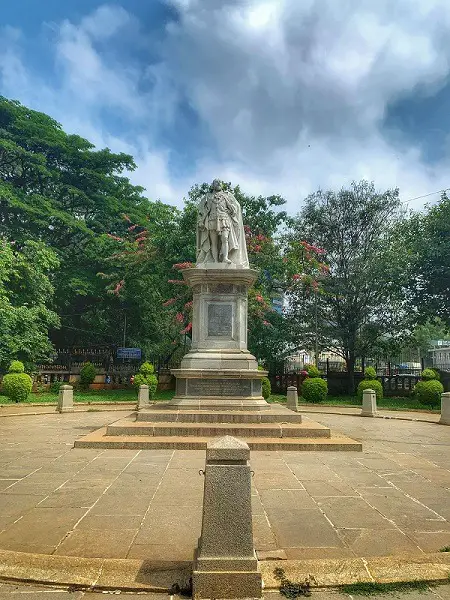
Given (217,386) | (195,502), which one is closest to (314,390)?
(217,386)

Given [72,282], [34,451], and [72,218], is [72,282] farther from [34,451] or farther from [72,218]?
[34,451]

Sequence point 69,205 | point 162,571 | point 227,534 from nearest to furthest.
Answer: point 227,534 → point 162,571 → point 69,205

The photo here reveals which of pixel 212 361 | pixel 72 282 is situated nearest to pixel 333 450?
pixel 212 361

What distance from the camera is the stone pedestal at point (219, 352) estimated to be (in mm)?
11422

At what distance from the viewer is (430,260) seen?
25391 mm

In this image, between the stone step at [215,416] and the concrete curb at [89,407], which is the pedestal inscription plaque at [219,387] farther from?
the concrete curb at [89,407]

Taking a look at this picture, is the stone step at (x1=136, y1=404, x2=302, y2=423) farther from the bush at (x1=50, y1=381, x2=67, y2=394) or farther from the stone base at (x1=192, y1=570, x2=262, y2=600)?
the bush at (x1=50, y1=381, x2=67, y2=394)

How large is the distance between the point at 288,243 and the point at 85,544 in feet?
73.4

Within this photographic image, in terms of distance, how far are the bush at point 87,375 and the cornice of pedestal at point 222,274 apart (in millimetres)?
20029

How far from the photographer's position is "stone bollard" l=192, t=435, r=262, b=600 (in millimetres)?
3342

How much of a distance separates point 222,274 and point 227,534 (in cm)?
916

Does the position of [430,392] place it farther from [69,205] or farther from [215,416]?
[69,205]

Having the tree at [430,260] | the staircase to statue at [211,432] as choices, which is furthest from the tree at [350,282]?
the staircase to statue at [211,432]

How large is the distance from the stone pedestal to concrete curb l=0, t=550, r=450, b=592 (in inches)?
284
